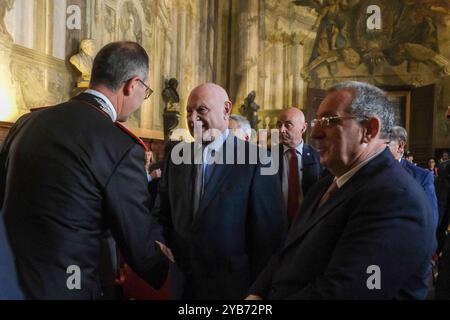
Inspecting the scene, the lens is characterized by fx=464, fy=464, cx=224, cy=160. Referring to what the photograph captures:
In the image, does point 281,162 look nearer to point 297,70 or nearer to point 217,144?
point 217,144

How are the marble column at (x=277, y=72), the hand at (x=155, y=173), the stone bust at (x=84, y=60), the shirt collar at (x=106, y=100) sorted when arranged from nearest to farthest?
the shirt collar at (x=106, y=100) < the hand at (x=155, y=173) < the stone bust at (x=84, y=60) < the marble column at (x=277, y=72)

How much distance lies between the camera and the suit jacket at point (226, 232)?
275 centimetres

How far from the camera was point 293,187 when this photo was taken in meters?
4.13

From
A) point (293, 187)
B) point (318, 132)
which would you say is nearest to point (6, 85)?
point (293, 187)

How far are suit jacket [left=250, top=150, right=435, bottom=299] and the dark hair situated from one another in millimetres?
1133

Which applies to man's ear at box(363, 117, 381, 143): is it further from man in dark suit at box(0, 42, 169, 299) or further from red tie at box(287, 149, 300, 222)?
red tie at box(287, 149, 300, 222)

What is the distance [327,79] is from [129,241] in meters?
17.0

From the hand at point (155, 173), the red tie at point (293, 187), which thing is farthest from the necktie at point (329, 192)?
the hand at point (155, 173)

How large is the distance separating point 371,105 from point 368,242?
0.64 m

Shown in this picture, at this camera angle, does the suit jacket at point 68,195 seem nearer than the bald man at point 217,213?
Yes

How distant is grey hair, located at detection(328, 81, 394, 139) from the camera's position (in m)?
2.02

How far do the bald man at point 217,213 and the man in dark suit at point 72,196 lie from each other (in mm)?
606

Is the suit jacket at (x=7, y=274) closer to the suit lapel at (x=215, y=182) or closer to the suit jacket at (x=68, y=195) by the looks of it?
the suit jacket at (x=68, y=195)

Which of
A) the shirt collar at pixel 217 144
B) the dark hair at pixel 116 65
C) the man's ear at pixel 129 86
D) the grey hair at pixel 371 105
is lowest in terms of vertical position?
the shirt collar at pixel 217 144
